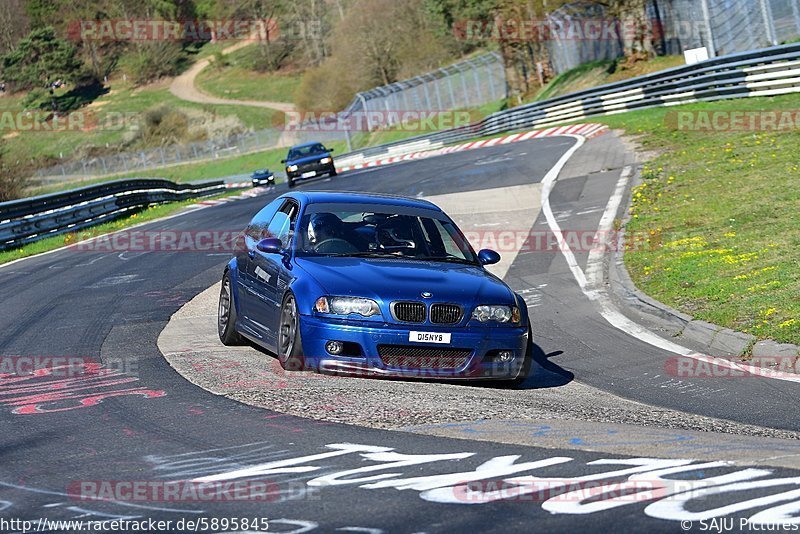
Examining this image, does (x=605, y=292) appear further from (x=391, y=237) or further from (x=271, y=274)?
(x=271, y=274)

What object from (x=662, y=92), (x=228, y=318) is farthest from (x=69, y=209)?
(x=662, y=92)

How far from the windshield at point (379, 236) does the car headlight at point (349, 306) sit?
103cm

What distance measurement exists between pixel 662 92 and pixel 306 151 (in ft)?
44.0

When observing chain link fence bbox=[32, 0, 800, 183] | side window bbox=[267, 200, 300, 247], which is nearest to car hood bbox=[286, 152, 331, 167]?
chain link fence bbox=[32, 0, 800, 183]

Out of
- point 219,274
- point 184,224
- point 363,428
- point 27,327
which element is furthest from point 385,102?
point 363,428

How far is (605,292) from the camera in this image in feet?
47.4

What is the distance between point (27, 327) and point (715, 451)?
9052 mm

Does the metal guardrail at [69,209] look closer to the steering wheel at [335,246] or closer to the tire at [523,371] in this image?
the steering wheel at [335,246]

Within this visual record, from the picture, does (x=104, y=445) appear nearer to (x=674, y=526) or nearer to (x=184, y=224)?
(x=674, y=526)

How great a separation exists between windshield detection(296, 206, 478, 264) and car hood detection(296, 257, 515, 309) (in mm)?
240

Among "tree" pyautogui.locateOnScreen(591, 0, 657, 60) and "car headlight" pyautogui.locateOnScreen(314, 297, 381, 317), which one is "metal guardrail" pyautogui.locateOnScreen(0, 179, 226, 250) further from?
"tree" pyautogui.locateOnScreen(591, 0, 657, 60)

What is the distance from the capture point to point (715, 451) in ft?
21.0

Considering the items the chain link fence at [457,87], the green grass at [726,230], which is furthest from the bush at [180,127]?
the green grass at [726,230]

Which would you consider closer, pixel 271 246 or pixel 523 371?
pixel 523 371
